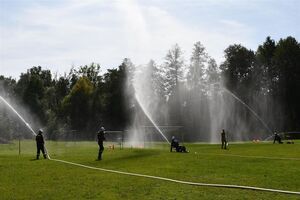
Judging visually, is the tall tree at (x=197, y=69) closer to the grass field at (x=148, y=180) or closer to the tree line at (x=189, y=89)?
the tree line at (x=189, y=89)

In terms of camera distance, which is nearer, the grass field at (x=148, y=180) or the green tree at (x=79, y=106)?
the grass field at (x=148, y=180)

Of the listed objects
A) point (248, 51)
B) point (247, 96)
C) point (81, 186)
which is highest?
point (248, 51)

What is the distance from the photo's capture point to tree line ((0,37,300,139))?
11581 cm

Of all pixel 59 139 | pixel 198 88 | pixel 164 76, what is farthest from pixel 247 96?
pixel 59 139

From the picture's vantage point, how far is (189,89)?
5094 inches

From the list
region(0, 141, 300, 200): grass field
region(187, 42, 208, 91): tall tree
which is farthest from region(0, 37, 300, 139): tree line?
region(0, 141, 300, 200): grass field

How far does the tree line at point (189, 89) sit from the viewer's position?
116 m

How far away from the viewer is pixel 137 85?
135000 millimetres

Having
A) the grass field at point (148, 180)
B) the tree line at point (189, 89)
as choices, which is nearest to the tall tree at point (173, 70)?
the tree line at point (189, 89)

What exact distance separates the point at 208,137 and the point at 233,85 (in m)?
32.2

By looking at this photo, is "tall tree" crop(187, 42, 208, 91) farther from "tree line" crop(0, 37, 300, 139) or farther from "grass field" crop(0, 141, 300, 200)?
"grass field" crop(0, 141, 300, 200)

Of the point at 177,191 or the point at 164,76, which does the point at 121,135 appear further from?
the point at 164,76

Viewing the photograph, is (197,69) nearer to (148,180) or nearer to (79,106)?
(79,106)

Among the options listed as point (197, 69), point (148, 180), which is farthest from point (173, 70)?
point (148, 180)
